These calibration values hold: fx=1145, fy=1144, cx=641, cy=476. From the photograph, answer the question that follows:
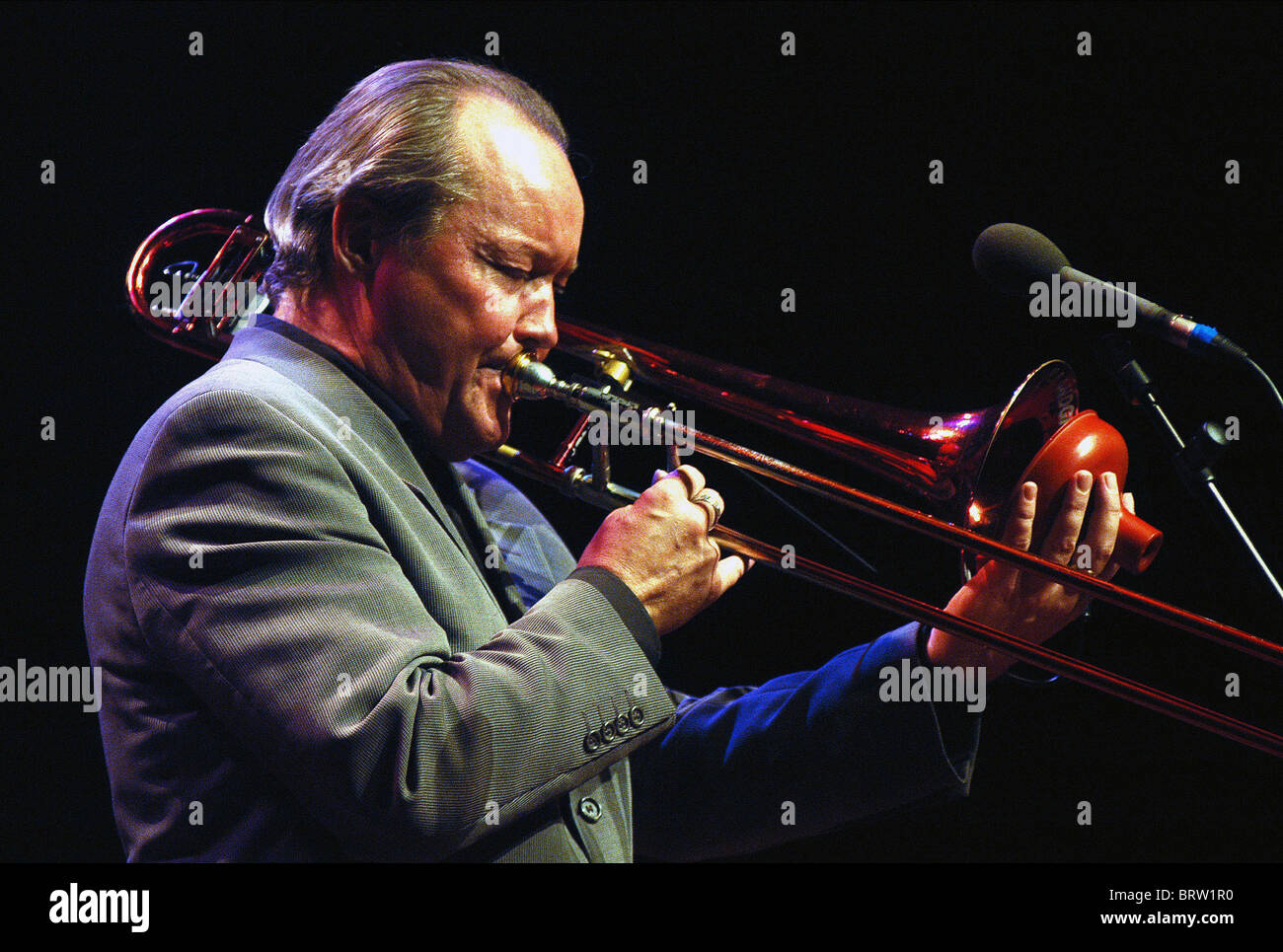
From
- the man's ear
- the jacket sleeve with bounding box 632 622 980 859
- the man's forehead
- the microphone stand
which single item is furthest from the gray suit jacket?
the microphone stand

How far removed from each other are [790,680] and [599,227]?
149cm

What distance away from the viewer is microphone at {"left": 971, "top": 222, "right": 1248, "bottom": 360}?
5.78 feet

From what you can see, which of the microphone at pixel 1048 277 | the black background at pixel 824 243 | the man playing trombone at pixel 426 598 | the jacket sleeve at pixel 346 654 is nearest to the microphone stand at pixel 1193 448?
the microphone at pixel 1048 277

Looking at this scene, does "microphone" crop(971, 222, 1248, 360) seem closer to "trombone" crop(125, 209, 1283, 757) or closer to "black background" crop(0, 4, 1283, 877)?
"trombone" crop(125, 209, 1283, 757)

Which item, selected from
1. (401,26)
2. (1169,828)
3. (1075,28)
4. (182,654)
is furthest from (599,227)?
(1169,828)

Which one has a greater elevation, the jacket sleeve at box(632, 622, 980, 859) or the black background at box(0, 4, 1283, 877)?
the black background at box(0, 4, 1283, 877)

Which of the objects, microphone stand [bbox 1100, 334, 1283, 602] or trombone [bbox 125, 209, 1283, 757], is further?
trombone [bbox 125, 209, 1283, 757]

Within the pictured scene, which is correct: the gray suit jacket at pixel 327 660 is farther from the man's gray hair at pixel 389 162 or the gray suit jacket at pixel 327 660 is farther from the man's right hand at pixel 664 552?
the man's gray hair at pixel 389 162

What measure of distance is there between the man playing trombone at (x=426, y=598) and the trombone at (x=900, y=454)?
0.09 metres

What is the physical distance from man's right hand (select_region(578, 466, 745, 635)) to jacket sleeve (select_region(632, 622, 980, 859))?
1.65ft

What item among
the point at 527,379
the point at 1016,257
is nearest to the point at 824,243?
the point at 1016,257

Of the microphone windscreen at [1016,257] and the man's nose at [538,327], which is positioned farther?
the man's nose at [538,327]

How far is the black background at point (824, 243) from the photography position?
2.90m

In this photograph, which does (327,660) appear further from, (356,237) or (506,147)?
(506,147)
